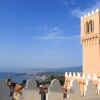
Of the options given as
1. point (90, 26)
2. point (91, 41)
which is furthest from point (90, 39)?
point (90, 26)

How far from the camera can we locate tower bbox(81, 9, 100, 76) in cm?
2411

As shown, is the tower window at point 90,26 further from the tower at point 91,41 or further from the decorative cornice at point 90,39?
the decorative cornice at point 90,39

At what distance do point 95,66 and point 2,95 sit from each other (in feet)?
53.9

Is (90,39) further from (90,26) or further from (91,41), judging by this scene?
(90,26)

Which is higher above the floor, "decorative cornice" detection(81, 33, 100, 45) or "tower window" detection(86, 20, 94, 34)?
"tower window" detection(86, 20, 94, 34)

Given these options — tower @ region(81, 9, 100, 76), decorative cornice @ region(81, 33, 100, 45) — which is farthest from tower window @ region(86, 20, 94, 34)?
decorative cornice @ region(81, 33, 100, 45)

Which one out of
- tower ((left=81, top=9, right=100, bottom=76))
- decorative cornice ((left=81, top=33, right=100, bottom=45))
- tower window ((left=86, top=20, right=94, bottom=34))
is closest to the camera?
decorative cornice ((left=81, top=33, right=100, bottom=45))

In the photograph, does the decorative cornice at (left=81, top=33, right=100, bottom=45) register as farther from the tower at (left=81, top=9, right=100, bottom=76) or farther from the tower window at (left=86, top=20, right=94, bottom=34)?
the tower window at (left=86, top=20, right=94, bottom=34)

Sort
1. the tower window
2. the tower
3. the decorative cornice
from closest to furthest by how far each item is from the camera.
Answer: the decorative cornice, the tower, the tower window

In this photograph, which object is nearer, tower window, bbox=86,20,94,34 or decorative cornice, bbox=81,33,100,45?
decorative cornice, bbox=81,33,100,45

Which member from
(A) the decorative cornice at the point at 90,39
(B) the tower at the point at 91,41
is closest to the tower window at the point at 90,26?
(B) the tower at the point at 91,41

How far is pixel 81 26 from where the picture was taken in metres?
27.0

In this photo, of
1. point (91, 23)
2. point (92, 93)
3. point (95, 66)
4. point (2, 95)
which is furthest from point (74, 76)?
point (2, 95)

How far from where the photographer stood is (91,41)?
24.7 meters
